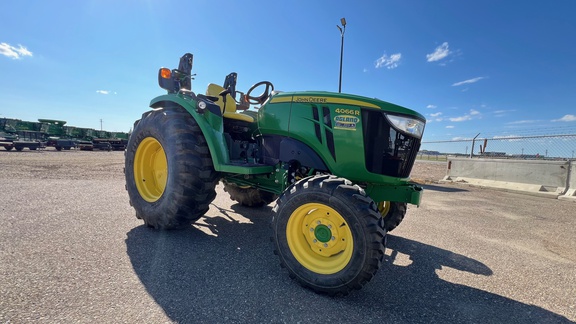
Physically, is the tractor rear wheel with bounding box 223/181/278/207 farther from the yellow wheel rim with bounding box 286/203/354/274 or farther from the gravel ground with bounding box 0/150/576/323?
the yellow wheel rim with bounding box 286/203/354/274

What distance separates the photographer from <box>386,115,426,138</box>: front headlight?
2.45 metres

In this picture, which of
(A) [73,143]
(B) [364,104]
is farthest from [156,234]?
(A) [73,143]

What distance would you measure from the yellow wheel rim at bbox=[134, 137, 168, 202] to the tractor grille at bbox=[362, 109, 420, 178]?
249cm

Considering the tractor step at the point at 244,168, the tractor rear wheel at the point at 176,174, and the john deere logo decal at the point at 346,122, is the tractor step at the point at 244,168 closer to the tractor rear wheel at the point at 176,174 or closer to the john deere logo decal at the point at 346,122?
the tractor rear wheel at the point at 176,174

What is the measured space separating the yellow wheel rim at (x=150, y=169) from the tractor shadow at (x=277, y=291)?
702 mm

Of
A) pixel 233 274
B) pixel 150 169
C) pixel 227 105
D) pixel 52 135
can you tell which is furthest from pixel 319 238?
pixel 52 135

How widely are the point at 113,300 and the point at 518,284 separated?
3.20m

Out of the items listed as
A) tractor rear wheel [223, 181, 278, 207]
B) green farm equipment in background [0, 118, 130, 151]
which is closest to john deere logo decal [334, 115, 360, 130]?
tractor rear wheel [223, 181, 278, 207]

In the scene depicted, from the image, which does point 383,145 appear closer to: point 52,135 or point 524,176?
point 524,176

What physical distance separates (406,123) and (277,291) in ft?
5.93

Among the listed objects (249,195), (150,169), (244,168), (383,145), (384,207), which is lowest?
(249,195)

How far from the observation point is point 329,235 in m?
2.19

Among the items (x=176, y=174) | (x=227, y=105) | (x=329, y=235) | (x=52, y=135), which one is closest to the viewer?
(x=329, y=235)

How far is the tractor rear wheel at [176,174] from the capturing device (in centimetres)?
286
